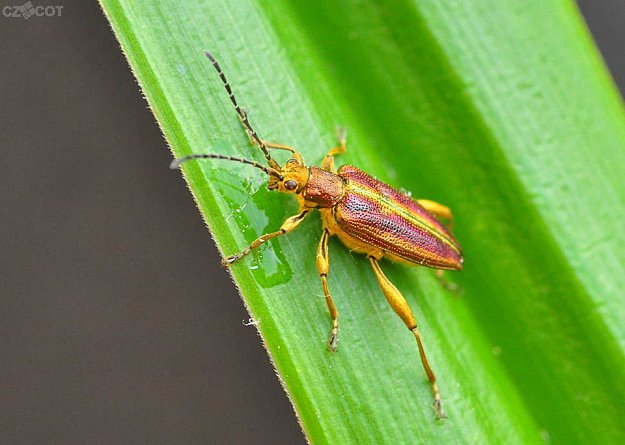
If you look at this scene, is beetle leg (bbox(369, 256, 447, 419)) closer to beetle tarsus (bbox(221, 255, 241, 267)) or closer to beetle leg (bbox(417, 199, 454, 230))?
beetle leg (bbox(417, 199, 454, 230))

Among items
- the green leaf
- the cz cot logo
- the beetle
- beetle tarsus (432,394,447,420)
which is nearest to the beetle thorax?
the beetle

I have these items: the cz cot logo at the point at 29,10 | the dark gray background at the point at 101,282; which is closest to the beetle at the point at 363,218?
the dark gray background at the point at 101,282

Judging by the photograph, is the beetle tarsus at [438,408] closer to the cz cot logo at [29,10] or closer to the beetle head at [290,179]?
the beetle head at [290,179]

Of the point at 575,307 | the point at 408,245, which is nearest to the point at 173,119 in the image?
the point at 408,245

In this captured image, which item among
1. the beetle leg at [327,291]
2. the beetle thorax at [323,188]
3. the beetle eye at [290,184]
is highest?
the beetle eye at [290,184]

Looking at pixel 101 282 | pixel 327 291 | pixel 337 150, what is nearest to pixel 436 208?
pixel 337 150

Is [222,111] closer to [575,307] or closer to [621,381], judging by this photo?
[575,307]
